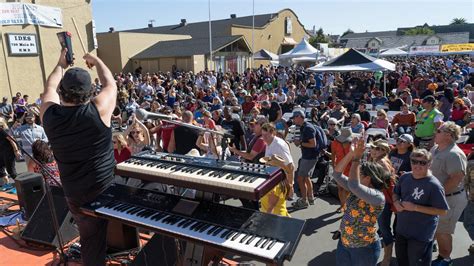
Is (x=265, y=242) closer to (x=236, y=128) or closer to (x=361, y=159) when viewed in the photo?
(x=361, y=159)

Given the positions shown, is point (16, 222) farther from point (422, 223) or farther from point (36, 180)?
point (422, 223)

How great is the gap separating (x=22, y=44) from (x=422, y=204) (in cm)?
1862

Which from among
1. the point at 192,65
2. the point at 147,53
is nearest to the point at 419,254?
the point at 192,65

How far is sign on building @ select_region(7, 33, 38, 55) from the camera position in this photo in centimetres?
1645

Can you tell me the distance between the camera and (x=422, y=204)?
141 inches

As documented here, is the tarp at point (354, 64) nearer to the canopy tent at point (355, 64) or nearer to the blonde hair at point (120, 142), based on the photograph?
the canopy tent at point (355, 64)

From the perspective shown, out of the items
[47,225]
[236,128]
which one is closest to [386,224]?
[236,128]

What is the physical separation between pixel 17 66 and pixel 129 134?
45.9 ft

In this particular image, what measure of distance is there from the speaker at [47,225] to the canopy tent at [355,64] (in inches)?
371

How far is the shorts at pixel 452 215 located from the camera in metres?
4.20

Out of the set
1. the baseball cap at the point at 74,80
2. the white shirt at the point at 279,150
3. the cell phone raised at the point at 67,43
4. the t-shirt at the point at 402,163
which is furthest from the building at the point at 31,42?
the t-shirt at the point at 402,163

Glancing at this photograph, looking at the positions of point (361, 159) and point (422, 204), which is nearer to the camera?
point (422, 204)

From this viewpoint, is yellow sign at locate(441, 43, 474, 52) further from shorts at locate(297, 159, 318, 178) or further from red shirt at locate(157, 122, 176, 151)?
red shirt at locate(157, 122, 176, 151)

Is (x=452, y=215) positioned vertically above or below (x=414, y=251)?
above
